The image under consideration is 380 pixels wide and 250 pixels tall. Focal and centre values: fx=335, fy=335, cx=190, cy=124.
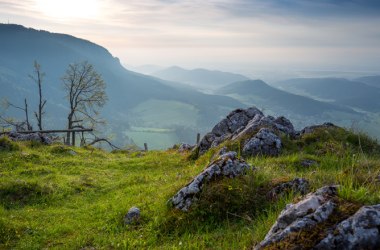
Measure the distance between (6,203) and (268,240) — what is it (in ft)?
43.1

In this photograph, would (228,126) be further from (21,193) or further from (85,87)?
(85,87)

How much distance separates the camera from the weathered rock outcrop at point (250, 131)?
17433 mm

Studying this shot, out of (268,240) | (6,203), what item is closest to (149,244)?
(268,240)

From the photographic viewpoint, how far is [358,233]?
530cm

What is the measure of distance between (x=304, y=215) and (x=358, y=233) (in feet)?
3.91

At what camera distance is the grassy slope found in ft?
27.2

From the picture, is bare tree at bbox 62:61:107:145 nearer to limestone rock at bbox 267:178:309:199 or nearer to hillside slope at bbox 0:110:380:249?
hillside slope at bbox 0:110:380:249

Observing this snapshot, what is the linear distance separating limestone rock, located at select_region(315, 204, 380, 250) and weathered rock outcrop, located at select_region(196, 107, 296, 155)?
1148 centimetres

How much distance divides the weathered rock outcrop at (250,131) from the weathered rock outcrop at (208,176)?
6.54m

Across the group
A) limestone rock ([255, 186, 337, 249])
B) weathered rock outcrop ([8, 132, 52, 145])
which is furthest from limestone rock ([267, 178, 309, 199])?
weathered rock outcrop ([8, 132, 52, 145])

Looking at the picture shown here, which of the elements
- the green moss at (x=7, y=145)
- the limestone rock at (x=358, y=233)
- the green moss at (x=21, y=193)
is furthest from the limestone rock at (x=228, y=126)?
the limestone rock at (x=358, y=233)

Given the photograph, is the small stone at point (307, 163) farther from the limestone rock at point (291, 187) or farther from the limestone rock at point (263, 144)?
the limestone rock at point (291, 187)

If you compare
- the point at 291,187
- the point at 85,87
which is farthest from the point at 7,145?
the point at 85,87

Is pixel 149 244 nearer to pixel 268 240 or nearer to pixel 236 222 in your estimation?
pixel 236 222
